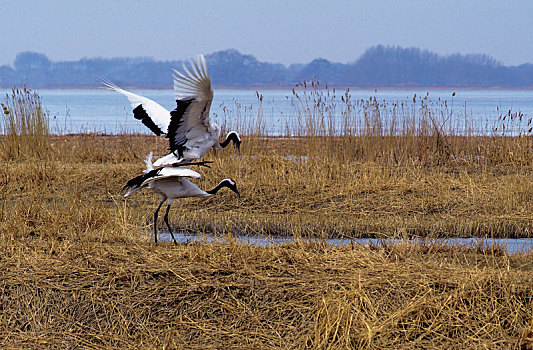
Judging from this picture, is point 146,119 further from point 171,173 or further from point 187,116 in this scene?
point 171,173

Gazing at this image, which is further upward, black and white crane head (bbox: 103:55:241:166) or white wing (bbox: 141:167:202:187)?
black and white crane head (bbox: 103:55:241:166)

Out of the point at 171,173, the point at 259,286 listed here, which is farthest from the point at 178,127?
the point at 259,286

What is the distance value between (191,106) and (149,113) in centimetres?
109

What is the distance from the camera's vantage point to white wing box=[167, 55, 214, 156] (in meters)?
5.53

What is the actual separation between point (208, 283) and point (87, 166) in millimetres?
5908

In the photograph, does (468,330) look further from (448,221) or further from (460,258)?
(448,221)

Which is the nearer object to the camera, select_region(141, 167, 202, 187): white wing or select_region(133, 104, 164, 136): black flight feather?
select_region(141, 167, 202, 187): white wing

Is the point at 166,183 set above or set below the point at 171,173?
below

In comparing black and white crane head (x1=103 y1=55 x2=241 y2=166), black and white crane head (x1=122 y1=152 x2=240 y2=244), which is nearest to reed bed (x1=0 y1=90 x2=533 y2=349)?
black and white crane head (x1=122 y1=152 x2=240 y2=244)

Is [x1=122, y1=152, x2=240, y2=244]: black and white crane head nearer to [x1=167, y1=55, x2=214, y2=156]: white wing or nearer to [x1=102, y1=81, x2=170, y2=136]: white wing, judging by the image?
[x1=167, y1=55, x2=214, y2=156]: white wing

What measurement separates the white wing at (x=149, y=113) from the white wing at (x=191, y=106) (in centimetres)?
30

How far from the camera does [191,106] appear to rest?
236 inches

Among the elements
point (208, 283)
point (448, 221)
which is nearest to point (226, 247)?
point (208, 283)

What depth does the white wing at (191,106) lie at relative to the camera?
18.1 ft
